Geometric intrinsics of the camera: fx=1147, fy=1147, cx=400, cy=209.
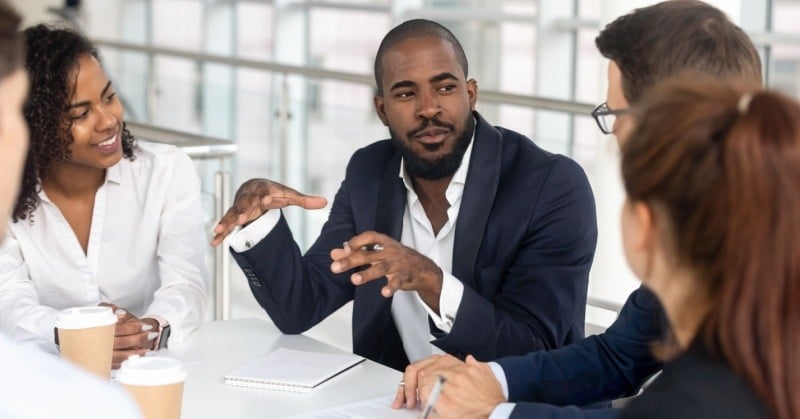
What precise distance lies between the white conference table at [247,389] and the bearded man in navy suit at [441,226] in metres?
0.11

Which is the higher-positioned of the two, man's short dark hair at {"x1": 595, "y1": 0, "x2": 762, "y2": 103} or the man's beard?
man's short dark hair at {"x1": 595, "y1": 0, "x2": 762, "y2": 103}

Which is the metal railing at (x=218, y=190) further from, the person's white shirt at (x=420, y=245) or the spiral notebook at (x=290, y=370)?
the spiral notebook at (x=290, y=370)

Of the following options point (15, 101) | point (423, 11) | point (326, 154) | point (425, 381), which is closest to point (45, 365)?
point (15, 101)

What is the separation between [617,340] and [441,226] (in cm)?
55

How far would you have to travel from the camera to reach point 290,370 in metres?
1.90

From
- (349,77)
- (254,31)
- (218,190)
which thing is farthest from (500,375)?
(254,31)

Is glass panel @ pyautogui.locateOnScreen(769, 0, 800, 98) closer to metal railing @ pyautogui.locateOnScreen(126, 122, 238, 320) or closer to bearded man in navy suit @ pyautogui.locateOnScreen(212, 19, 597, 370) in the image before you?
metal railing @ pyautogui.locateOnScreen(126, 122, 238, 320)

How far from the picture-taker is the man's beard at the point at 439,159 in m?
2.35

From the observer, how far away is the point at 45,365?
925 mm

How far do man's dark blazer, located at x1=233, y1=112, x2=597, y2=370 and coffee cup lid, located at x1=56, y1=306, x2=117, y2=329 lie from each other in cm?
54

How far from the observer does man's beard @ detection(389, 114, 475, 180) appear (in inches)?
92.4

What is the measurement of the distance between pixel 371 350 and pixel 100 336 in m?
0.73

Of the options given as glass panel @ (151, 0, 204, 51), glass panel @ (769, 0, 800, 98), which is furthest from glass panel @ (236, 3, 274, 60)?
glass panel @ (769, 0, 800, 98)

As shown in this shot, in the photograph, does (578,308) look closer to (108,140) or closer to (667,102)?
(108,140)
